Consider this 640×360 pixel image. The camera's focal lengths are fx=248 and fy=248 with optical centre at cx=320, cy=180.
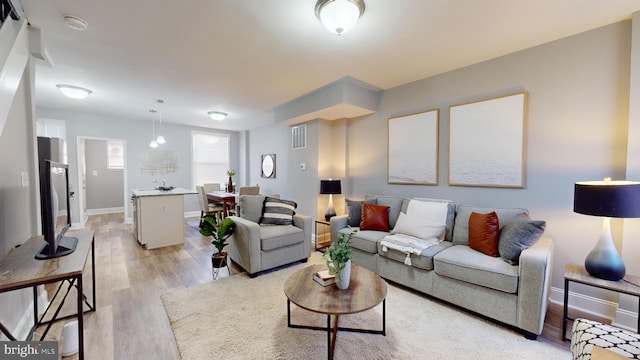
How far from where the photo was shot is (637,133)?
6.41ft

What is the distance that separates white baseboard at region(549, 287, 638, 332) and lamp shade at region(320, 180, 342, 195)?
274cm

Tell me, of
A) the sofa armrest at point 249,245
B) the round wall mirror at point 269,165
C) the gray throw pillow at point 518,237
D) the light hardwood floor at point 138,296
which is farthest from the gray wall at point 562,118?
the round wall mirror at point 269,165

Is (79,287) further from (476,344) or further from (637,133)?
(637,133)

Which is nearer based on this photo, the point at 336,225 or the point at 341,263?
the point at 341,263

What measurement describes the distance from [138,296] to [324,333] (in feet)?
6.49

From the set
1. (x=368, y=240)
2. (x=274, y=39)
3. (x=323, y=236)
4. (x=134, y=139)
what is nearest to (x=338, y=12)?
(x=274, y=39)

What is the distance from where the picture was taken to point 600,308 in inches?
86.4

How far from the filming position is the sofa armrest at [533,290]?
185 cm

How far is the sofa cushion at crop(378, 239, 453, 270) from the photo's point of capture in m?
2.42

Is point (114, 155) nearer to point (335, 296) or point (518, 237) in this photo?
point (335, 296)

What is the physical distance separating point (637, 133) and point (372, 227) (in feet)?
7.91

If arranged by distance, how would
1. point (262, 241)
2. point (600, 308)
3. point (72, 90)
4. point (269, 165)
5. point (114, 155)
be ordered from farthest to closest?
point (114, 155) → point (269, 165) → point (72, 90) → point (262, 241) → point (600, 308)

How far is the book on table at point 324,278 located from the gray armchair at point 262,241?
114 cm

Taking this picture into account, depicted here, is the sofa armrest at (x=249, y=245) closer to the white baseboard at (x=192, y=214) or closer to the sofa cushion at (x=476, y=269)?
the sofa cushion at (x=476, y=269)
